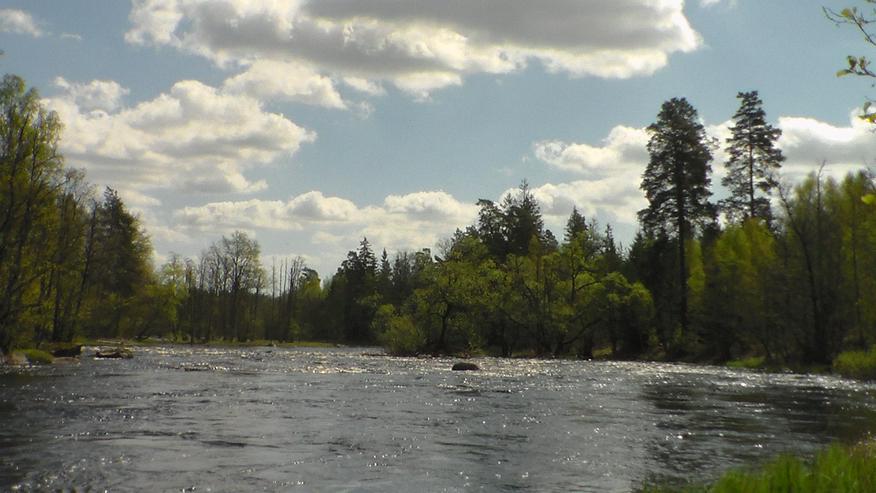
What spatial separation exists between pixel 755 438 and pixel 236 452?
11.2 metres

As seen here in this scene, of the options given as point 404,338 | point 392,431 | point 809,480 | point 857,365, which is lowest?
point 392,431

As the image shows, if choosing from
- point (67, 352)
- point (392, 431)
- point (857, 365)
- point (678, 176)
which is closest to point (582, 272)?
point (678, 176)

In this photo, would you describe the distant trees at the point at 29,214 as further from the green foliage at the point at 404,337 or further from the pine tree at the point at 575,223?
the pine tree at the point at 575,223

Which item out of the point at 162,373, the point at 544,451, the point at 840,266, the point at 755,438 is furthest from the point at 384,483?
the point at 840,266

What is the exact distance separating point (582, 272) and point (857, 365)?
1264 inches

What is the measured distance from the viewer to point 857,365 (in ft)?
124

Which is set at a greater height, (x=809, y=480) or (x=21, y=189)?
(x=21, y=189)

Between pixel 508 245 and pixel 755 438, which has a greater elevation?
pixel 508 245

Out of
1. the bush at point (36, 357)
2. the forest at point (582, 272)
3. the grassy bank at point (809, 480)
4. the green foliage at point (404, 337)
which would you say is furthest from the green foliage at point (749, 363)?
the grassy bank at point (809, 480)

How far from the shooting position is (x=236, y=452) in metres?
13.8

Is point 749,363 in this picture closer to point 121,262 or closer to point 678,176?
point 678,176

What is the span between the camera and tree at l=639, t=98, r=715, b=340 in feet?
210

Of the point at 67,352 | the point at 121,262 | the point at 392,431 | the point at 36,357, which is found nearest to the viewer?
the point at 392,431

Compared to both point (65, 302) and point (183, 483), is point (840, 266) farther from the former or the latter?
point (65, 302)
